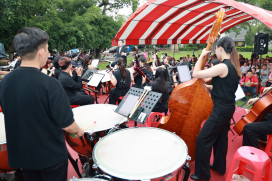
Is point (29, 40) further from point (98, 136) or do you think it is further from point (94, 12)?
point (94, 12)

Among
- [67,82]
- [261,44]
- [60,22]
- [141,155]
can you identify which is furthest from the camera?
[60,22]

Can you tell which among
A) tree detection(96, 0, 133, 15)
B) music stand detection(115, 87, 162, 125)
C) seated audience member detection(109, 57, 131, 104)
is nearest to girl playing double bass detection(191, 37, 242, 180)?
music stand detection(115, 87, 162, 125)

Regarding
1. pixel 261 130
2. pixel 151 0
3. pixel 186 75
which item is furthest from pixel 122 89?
pixel 261 130

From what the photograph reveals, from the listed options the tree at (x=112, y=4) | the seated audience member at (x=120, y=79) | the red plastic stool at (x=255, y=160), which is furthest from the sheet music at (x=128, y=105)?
the tree at (x=112, y=4)

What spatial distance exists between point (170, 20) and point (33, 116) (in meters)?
7.31

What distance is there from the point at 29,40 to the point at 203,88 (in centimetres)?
219

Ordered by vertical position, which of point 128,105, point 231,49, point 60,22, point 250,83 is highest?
point 60,22

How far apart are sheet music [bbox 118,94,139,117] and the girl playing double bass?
35.3 inches

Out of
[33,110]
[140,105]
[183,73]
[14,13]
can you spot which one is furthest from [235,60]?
[14,13]

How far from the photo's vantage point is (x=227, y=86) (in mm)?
2410

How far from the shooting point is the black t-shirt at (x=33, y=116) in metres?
1.37

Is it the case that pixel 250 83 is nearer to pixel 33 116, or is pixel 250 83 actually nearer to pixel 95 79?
pixel 95 79

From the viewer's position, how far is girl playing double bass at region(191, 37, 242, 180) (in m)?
2.37

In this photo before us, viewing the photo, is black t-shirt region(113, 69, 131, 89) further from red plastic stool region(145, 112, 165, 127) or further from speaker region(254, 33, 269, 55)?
speaker region(254, 33, 269, 55)
